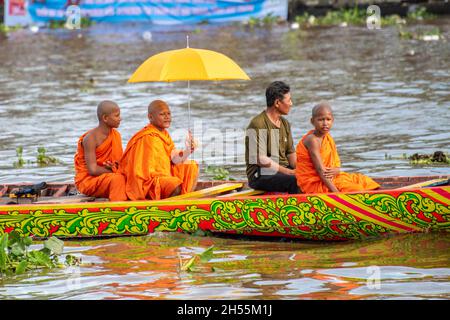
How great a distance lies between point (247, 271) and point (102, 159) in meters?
2.27

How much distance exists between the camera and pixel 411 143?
13867 mm

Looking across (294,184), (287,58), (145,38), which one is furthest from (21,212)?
(145,38)

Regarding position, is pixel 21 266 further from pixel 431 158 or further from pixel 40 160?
pixel 431 158

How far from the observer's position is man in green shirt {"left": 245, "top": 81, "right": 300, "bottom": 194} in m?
9.73

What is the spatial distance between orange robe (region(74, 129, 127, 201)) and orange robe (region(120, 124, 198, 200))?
9 cm

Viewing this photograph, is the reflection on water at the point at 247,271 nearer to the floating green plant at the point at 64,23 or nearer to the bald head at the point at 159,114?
the bald head at the point at 159,114

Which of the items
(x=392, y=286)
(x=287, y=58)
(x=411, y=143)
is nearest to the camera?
(x=392, y=286)

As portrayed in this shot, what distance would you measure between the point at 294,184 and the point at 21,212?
2.45m

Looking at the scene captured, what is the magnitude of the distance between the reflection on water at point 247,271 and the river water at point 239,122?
2 cm

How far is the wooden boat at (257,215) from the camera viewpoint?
29.1ft

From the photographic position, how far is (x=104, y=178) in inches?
387

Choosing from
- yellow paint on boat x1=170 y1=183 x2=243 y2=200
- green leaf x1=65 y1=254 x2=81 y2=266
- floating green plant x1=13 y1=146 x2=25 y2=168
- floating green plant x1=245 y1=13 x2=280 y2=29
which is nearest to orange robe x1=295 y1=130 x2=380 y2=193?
yellow paint on boat x1=170 y1=183 x2=243 y2=200

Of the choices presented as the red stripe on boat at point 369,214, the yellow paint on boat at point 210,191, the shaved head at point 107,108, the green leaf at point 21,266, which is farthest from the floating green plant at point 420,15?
the green leaf at point 21,266
